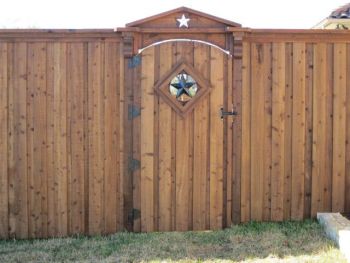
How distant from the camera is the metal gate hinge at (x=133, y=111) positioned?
5.49 meters

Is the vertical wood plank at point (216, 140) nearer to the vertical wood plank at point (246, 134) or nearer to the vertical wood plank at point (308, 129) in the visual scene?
the vertical wood plank at point (246, 134)

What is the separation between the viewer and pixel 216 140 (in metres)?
5.54

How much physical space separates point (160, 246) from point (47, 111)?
6.32ft

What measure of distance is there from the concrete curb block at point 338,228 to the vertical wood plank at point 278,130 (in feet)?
1.62

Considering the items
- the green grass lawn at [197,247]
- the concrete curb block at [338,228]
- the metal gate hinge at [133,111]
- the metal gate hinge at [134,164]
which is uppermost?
the metal gate hinge at [133,111]

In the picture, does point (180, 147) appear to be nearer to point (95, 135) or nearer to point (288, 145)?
point (95, 135)

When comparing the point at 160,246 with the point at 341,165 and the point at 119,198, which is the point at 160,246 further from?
the point at 341,165

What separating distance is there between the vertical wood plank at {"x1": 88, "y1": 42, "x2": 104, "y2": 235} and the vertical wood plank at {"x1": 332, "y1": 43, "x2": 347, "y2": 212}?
8.64 feet

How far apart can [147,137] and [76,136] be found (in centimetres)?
79

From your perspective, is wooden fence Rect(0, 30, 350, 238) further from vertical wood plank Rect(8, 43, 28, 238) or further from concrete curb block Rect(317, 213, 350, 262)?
concrete curb block Rect(317, 213, 350, 262)

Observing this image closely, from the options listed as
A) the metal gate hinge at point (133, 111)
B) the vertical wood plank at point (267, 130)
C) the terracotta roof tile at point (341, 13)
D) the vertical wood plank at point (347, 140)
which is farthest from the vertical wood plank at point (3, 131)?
the terracotta roof tile at point (341, 13)

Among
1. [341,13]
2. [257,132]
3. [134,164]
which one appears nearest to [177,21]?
[257,132]

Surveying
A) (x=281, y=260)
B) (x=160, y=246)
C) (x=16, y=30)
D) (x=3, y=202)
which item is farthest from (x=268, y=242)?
(x=16, y=30)

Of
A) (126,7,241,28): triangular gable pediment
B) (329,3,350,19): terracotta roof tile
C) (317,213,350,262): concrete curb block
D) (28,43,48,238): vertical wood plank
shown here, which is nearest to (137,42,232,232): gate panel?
(126,7,241,28): triangular gable pediment
